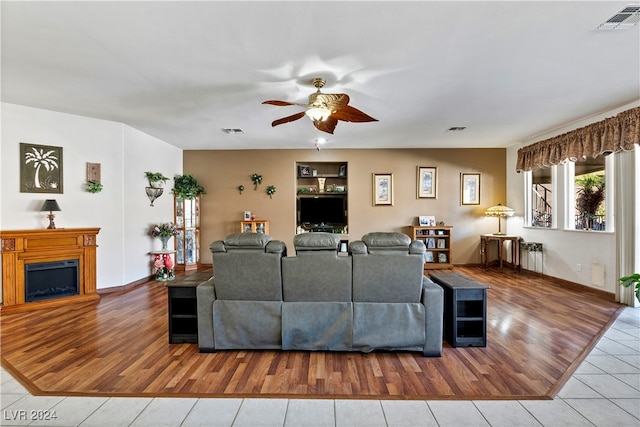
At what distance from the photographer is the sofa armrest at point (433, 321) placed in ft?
8.55

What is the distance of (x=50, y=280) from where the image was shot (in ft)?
13.5

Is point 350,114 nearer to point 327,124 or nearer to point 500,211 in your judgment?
point 327,124

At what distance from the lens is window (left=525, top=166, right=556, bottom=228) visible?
546 cm

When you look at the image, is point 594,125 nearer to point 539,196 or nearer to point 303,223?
point 539,196

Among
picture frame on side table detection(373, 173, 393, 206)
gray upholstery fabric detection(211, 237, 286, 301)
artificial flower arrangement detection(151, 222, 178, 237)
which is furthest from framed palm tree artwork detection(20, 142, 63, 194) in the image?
picture frame on side table detection(373, 173, 393, 206)

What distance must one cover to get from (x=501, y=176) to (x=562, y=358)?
506 centimetres

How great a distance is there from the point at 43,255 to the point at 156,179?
203 centimetres

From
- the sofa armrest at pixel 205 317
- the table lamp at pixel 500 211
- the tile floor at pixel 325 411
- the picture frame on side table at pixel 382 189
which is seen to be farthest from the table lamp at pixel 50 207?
the table lamp at pixel 500 211

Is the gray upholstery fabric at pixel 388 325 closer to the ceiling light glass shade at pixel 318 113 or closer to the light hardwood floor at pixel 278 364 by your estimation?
the light hardwood floor at pixel 278 364

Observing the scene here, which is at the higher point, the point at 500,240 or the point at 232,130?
the point at 232,130

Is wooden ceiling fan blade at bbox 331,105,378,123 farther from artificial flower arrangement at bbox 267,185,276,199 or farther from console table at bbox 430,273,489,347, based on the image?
artificial flower arrangement at bbox 267,185,276,199

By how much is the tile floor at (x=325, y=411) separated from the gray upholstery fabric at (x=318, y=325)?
0.64m

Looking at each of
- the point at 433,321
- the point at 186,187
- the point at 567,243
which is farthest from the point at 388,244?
the point at 186,187

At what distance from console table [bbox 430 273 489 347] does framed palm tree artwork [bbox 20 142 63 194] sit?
526 cm
